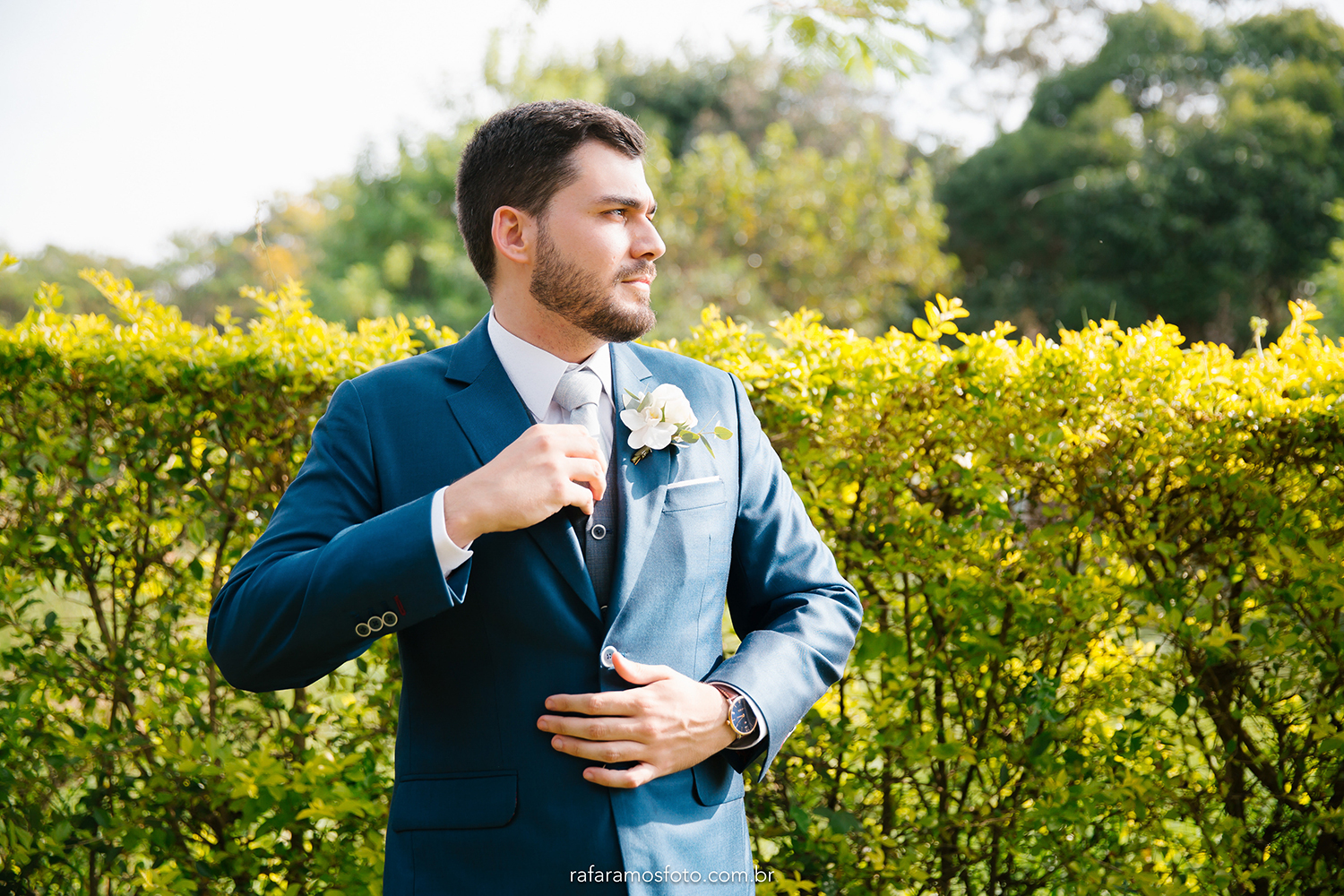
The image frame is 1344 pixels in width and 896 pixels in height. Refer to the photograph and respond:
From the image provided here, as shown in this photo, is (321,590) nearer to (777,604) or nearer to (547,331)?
(547,331)

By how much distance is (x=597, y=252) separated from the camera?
1.62 metres

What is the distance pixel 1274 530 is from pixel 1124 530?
0.37 metres

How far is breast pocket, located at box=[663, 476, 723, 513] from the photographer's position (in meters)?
1.59

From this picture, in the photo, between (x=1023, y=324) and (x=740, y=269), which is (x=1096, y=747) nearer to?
(x=740, y=269)

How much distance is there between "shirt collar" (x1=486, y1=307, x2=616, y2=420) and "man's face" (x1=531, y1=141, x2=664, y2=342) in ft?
0.27

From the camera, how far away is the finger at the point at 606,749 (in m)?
1.39

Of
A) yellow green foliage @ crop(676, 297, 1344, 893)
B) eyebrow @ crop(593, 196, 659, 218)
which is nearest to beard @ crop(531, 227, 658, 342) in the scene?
eyebrow @ crop(593, 196, 659, 218)

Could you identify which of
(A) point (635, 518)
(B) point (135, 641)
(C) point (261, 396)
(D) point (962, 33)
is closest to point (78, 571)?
(B) point (135, 641)

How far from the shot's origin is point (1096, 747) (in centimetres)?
253

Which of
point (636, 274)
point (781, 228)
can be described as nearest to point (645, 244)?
point (636, 274)

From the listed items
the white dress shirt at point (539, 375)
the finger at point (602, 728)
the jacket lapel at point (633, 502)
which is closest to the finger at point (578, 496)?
the jacket lapel at point (633, 502)

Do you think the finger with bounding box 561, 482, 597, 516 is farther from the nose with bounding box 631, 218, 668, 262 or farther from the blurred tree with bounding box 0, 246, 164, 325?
the blurred tree with bounding box 0, 246, 164, 325

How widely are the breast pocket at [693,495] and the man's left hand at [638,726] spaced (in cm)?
29

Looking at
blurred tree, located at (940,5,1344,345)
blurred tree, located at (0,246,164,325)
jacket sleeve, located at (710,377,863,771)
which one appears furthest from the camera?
blurred tree, located at (0,246,164,325)
